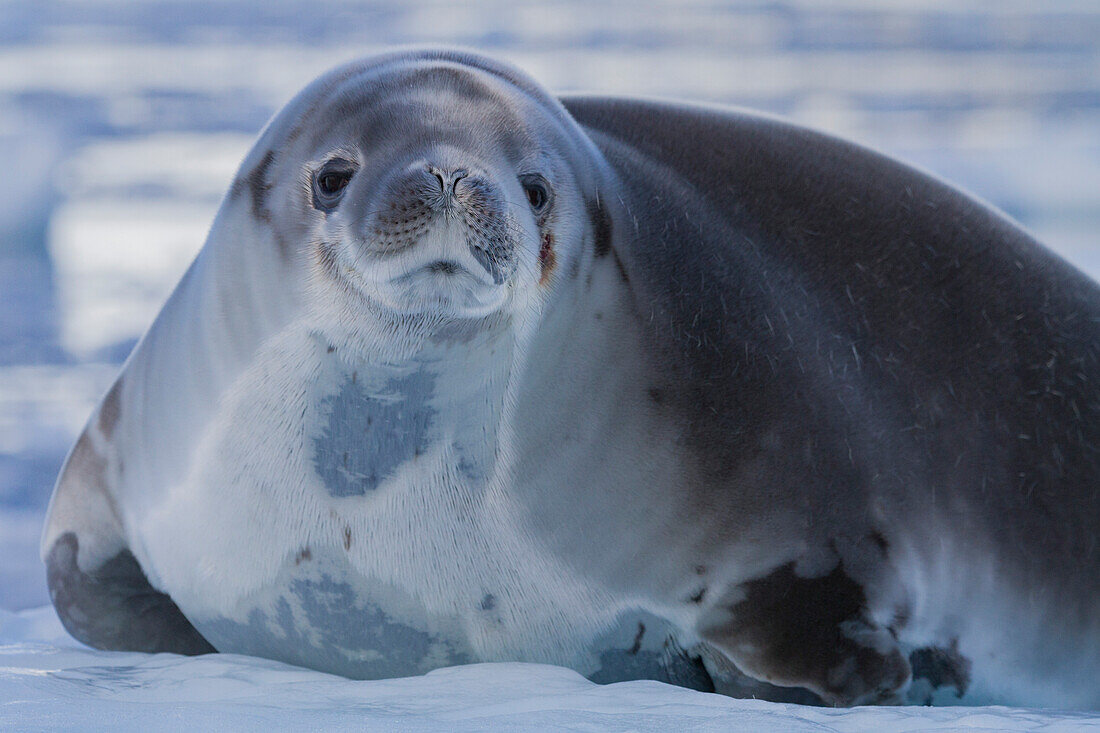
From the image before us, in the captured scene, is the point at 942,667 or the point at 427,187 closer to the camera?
the point at 427,187

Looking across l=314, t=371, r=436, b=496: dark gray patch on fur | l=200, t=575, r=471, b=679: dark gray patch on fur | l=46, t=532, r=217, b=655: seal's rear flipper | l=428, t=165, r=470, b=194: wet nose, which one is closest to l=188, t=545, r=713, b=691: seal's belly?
l=200, t=575, r=471, b=679: dark gray patch on fur

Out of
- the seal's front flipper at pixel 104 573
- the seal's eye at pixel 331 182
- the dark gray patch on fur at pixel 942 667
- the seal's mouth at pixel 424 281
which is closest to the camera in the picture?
the seal's mouth at pixel 424 281

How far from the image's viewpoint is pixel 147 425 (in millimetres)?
2312

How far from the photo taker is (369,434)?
2.01m

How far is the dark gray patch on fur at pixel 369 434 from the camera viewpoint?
1986mm

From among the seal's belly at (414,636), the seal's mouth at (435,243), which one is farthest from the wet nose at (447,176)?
the seal's belly at (414,636)

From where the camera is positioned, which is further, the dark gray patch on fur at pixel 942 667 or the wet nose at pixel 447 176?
the dark gray patch on fur at pixel 942 667

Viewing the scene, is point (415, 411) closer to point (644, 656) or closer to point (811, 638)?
point (644, 656)

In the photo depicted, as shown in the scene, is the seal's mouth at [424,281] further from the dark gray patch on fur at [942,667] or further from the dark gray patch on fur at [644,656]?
the dark gray patch on fur at [942,667]

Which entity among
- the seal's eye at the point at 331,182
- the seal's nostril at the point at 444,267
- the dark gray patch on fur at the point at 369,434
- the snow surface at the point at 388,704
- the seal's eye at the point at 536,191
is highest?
the seal's eye at the point at 536,191

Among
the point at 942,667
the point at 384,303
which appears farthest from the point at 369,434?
the point at 942,667

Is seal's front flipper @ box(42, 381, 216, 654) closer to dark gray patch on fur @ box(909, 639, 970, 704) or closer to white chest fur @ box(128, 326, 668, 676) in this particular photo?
white chest fur @ box(128, 326, 668, 676)

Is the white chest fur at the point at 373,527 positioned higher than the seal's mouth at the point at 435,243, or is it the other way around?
the seal's mouth at the point at 435,243

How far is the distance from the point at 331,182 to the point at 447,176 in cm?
27
